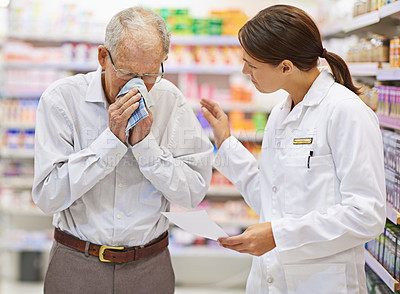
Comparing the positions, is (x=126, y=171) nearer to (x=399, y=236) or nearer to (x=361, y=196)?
(x=361, y=196)

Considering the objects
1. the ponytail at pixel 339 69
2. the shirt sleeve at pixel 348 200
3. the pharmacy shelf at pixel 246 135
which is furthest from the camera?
the pharmacy shelf at pixel 246 135

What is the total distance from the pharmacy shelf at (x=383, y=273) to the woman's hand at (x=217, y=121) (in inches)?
41.2

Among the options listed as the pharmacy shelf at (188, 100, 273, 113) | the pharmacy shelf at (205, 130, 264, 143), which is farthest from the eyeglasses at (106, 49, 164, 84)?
the pharmacy shelf at (188, 100, 273, 113)

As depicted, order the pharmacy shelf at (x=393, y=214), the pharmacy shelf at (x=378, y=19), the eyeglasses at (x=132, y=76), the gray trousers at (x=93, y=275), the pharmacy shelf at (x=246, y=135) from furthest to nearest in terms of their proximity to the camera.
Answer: the pharmacy shelf at (x=246, y=135)
the pharmacy shelf at (x=378, y=19)
the pharmacy shelf at (x=393, y=214)
the gray trousers at (x=93, y=275)
the eyeglasses at (x=132, y=76)

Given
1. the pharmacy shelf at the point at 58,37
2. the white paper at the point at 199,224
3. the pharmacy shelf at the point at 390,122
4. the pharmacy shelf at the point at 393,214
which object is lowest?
the pharmacy shelf at the point at 393,214

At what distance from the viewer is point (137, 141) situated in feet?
6.54

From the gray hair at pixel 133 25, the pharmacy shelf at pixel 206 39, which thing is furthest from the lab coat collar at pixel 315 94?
the pharmacy shelf at pixel 206 39

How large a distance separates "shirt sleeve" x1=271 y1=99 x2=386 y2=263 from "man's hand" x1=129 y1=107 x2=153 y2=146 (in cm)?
63

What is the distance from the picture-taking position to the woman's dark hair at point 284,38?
1.74m

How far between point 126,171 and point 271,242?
0.69 meters

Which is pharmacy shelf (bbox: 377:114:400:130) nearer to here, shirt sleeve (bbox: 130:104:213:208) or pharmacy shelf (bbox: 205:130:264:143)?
shirt sleeve (bbox: 130:104:213:208)

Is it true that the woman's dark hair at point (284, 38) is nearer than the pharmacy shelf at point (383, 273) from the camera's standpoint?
Yes

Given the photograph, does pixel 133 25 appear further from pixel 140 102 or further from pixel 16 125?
pixel 16 125

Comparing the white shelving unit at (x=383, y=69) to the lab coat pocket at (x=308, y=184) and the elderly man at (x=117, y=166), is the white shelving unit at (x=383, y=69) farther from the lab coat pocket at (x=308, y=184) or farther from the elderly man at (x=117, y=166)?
the elderly man at (x=117, y=166)
